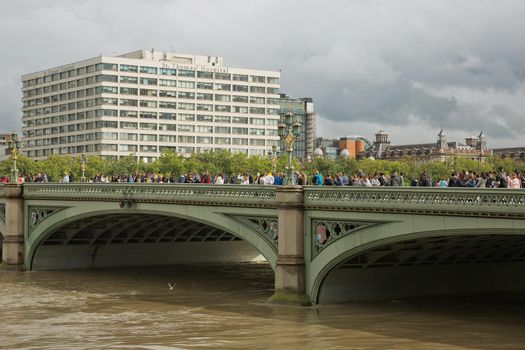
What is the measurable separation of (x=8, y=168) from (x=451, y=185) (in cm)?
10220

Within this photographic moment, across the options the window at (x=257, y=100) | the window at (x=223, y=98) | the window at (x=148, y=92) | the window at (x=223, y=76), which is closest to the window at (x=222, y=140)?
the window at (x=223, y=98)

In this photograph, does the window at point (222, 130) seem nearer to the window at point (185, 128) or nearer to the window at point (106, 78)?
the window at point (185, 128)

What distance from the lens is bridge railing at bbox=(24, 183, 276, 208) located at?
132 feet

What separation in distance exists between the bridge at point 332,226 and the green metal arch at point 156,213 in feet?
0.20

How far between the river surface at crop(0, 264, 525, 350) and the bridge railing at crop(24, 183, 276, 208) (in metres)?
4.61

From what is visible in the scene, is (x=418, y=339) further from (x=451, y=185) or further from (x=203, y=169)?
(x=203, y=169)

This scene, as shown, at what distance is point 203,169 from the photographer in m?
134

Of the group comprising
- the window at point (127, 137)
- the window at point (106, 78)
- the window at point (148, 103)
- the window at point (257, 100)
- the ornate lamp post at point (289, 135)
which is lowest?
the ornate lamp post at point (289, 135)

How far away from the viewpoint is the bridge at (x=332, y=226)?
106 feet

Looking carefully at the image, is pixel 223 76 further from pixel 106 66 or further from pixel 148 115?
pixel 106 66

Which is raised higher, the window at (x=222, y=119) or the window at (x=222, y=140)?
the window at (x=222, y=119)

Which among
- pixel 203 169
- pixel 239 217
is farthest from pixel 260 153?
pixel 239 217

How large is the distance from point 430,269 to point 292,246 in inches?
306

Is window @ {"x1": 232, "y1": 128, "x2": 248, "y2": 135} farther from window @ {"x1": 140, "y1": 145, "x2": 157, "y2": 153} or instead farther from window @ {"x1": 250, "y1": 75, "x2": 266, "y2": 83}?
window @ {"x1": 140, "y1": 145, "x2": 157, "y2": 153}
